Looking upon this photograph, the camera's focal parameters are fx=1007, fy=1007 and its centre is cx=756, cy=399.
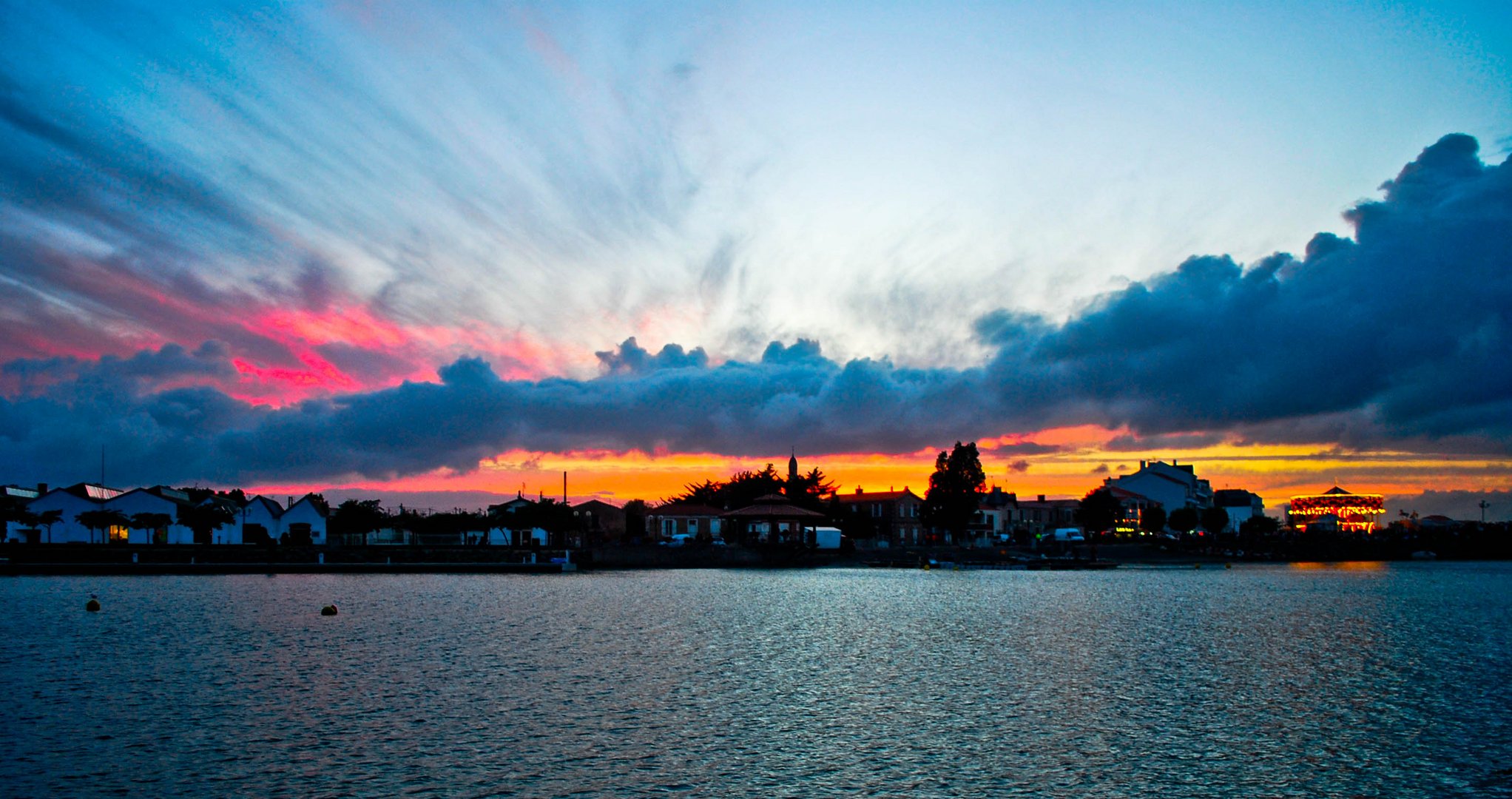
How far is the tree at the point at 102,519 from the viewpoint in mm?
93562

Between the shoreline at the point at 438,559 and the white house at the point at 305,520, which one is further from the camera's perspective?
the white house at the point at 305,520

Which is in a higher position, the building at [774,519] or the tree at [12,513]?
the tree at [12,513]

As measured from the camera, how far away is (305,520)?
106m

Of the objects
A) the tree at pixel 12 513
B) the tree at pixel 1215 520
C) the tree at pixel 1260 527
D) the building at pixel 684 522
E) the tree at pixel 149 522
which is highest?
the tree at pixel 12 513

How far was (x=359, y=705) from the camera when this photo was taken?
25141 millimetres

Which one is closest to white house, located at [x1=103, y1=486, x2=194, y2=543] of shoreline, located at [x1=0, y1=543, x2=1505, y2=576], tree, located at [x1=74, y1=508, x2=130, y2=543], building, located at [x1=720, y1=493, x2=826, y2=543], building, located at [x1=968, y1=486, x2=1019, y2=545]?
tree, located at [x1=74, y1=508, x2=130, y2=543]

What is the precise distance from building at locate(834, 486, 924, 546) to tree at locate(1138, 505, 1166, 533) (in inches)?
1782

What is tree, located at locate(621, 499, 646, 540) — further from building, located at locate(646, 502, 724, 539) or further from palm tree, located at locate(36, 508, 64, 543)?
palm tree, located at locate(36, 508, 64, 543)

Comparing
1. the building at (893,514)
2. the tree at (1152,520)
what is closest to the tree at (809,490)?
the building at (893,514)

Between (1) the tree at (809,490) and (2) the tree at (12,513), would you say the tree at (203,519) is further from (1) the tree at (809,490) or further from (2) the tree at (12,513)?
(1) the tree at (809,490)

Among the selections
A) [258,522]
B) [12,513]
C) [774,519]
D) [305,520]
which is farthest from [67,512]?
[774,519]

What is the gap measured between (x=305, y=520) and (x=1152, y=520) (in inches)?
4998

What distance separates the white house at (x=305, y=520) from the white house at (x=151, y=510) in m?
9.11

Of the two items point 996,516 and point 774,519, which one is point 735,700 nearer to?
point 774,519
